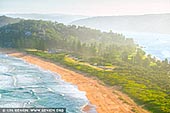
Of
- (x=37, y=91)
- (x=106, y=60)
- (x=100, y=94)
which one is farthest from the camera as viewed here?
(x=106, y=60)

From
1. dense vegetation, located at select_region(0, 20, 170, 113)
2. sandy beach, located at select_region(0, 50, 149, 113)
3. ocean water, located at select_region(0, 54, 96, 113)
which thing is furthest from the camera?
dense vegetation, located at select_region(0, 20, 170, 113)

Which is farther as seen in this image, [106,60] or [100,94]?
[106,60]

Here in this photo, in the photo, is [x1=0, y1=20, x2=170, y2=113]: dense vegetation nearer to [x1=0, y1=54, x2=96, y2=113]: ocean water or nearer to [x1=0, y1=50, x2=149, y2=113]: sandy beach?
[x1=0, y1=50, x2=149, y2=113]: sandy beach

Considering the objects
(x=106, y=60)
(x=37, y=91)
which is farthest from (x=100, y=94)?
(x=106, y=60)

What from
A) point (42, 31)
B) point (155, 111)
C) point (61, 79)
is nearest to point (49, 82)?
point (61, 79)

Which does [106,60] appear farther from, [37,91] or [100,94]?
[37,91]

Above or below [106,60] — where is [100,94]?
below

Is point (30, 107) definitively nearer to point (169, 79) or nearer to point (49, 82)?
point (49, 82)
